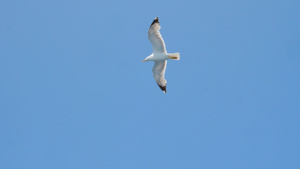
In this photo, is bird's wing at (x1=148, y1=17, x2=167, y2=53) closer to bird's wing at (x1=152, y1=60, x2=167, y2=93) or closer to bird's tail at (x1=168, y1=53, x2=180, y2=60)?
bird's tail at (x1=168, y1=53, x2=180, y2=60)

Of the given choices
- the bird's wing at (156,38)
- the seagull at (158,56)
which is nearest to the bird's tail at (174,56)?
the seagull at (158,56)

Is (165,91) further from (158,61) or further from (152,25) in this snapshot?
(152,25)

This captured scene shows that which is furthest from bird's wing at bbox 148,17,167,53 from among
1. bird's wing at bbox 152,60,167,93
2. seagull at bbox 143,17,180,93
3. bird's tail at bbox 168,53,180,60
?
bird's wing at bbox 152,60,167,93

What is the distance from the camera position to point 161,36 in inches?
750

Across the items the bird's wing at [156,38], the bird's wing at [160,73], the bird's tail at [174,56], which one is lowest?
the bird's wing at [160,73]

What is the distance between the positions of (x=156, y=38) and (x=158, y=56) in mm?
1204

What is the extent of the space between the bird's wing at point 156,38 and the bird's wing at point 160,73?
106cm

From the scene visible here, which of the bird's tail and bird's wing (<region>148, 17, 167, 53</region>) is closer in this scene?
bird's wing (<region>148, 17, 167, 53</region>)

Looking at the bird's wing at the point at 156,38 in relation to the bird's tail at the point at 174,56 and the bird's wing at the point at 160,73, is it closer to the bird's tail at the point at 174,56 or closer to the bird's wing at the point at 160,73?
the bird's tail at the point at 174,56

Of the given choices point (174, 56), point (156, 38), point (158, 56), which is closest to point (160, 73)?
point (158, 56)

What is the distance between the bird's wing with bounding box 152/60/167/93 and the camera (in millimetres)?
20781

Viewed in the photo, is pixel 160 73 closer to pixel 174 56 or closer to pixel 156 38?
pixel 174 56

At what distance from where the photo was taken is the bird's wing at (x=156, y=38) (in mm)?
18844

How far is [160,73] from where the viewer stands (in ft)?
69.2
